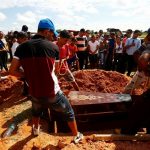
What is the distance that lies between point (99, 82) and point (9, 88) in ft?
9.65

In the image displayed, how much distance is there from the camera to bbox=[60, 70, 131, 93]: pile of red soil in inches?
351

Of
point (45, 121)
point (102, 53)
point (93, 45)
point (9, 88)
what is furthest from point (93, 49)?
point (45, 121)

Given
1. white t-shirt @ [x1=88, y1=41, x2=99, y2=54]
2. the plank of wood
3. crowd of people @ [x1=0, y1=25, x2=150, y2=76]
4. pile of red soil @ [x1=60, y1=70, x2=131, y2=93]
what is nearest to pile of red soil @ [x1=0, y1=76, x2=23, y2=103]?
pile of red soil @ [x1=60, y1=70, x2=131, y2=93]

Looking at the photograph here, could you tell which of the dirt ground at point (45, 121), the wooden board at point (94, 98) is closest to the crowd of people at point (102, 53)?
the dirt ground at point (45, 121)

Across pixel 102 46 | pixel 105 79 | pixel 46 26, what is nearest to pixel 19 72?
pixel 46 26

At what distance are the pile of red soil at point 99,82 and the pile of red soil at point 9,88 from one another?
4.65 ft

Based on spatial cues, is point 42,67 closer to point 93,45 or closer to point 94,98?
point 94,98

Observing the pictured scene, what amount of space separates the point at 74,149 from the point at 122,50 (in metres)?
8.45

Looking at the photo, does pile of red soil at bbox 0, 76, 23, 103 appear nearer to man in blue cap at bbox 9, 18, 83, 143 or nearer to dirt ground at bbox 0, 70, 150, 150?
dirt ground at bbox 0, 70, 150, 150

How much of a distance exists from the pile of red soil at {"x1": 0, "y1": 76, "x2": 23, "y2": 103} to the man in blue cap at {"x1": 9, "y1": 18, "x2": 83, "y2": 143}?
4.45m

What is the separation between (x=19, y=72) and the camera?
477cm

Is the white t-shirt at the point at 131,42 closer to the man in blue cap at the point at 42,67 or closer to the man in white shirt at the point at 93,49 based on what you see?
the man in white shirt at the point at 93,49

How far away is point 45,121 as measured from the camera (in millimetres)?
6859

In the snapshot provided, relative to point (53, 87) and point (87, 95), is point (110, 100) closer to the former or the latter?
point (87, 95)
